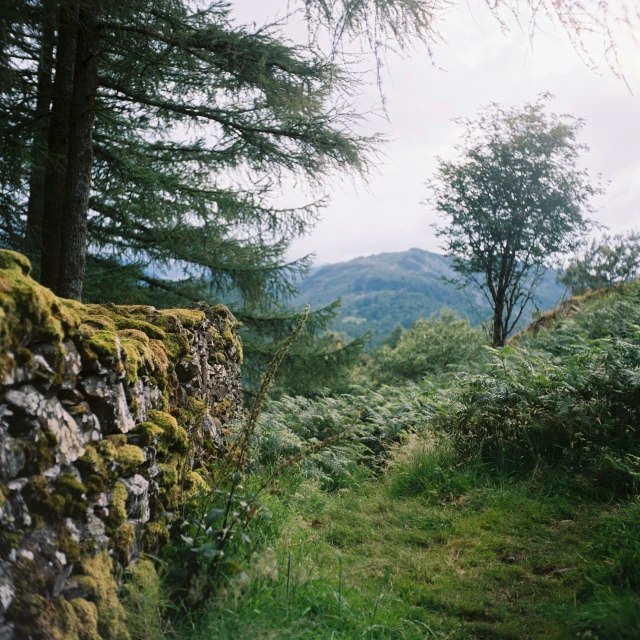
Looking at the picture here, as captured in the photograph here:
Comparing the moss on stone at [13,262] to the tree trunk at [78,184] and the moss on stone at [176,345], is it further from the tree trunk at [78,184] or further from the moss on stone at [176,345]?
the tree trunk at [78,184]

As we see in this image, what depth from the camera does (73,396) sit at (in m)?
2.25

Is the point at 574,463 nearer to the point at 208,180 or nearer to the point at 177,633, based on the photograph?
the point at 177,633

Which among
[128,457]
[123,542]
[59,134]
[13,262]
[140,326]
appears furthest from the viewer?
[59,134]

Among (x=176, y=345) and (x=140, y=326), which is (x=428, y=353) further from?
(x=140, y=326)

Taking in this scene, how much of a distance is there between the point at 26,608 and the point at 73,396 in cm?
79

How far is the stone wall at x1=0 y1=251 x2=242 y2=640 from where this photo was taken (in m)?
1.84

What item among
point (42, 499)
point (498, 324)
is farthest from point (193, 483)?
point (498, 324)

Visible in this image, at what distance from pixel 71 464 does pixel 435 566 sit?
2.56 metres

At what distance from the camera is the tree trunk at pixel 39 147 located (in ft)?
22.5

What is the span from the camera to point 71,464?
2188 millimetres

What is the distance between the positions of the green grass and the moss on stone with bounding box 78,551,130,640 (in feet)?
0.94

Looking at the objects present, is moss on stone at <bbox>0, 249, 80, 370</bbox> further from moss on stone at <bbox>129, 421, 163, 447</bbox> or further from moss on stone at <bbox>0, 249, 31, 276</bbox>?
moss on stone at <bbox>129, 421, 163, 447</bbox>

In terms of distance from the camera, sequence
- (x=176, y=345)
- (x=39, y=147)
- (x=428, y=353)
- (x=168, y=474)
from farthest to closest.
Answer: (x=428, y=353) → (x=39, y=147) → (x=176, y=345) → (x=168, y=474)

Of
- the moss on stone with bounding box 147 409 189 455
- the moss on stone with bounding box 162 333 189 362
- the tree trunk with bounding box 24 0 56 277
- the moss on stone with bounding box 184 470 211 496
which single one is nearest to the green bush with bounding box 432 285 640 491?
the moss on stone with bounding box 184 470 211 496
